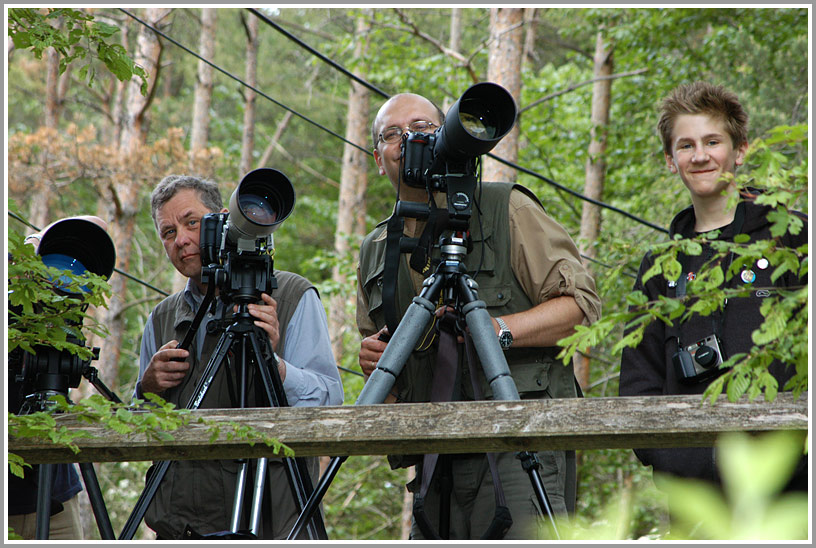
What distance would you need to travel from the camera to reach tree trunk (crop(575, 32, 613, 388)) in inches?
329

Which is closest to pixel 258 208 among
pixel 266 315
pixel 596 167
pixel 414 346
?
pixel 266 315

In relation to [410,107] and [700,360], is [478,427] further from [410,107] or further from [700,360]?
[410,107]

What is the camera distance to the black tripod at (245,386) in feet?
6.90

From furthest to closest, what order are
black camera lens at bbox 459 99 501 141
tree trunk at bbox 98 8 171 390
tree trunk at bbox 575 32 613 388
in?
tree trunk at bbox 98 8 171 390 < tree trunk at bbox 575 32 613 388 < black camera lens at bbox 459 99 501 141

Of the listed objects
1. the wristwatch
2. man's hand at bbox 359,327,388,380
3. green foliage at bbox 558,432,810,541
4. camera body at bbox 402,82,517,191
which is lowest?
man's hand at bbox 359,327,388,380

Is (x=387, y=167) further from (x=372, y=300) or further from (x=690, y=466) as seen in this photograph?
(x=690, y=466)

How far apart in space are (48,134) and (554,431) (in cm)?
1004

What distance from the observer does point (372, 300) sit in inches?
103

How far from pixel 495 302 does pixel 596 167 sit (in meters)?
7.01

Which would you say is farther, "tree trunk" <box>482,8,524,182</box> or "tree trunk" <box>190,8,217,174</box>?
"tree trunk" <box>190,8,217,174</box>

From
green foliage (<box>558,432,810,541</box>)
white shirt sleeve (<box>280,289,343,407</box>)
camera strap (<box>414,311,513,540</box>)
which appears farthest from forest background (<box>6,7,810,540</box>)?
green foliage (<box>558,432,810,541</box>)

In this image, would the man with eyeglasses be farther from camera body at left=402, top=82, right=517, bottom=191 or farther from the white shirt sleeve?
the white shirt sleeve

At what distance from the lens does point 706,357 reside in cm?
222

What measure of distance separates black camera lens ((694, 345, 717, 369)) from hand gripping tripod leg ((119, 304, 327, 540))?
39.9 inches
